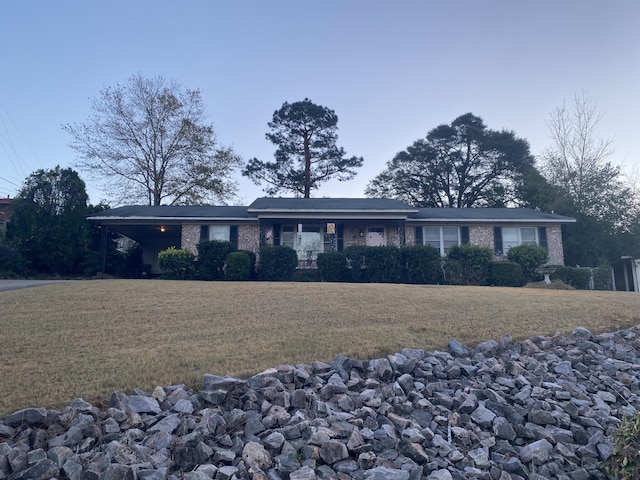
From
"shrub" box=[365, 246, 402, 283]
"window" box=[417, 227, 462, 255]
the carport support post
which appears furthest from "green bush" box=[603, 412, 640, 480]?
the carport support post

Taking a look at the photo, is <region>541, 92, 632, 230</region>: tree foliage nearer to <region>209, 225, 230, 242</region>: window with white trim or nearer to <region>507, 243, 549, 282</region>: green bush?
<region>507, 243, 549, 282</region>: green bush

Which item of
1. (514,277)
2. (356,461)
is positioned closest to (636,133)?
(514,277)

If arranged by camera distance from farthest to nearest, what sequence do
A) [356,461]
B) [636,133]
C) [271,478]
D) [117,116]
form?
[117,116] < [636,133] < [356,461] < [271,478]

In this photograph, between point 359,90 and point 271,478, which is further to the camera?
point 359,90

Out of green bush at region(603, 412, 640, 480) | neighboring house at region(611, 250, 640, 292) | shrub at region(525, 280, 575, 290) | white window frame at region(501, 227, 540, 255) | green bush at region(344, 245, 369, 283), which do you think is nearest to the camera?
green bush at region(603, 412, 640, 480)

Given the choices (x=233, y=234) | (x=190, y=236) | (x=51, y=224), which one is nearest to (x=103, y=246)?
(x=51, y=224)

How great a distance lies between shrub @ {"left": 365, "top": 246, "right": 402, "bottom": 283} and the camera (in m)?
15.2

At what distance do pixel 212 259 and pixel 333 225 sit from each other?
536cm

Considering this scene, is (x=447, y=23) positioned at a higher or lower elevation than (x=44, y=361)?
higher

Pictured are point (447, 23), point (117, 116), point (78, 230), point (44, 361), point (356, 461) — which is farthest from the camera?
point (117, 116)

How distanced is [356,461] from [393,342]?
296cm

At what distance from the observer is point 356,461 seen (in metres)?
3.88

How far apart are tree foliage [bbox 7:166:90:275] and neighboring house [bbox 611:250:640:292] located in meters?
21.9

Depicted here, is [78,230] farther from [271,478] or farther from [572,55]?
[572,55]
